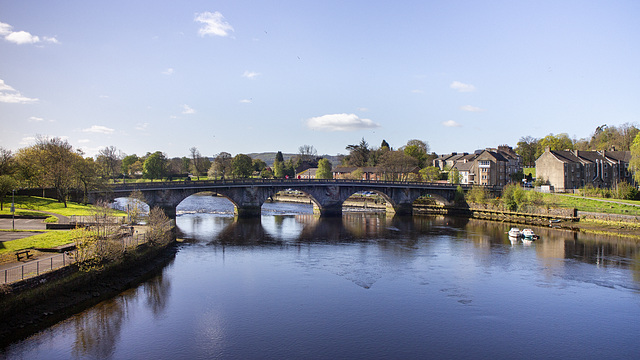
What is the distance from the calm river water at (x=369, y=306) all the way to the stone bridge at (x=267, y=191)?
21.0 m

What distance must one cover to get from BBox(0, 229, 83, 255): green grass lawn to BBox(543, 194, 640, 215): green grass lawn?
7764 cm

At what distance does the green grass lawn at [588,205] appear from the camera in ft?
239

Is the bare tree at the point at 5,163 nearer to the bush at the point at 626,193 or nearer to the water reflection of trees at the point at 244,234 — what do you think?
the water reflection of trees at the point at 244,234

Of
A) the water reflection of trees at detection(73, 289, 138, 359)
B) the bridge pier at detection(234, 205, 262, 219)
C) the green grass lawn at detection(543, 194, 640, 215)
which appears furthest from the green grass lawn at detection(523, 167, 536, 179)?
the water reflection of trees at detection(73, 289, 138, 359)

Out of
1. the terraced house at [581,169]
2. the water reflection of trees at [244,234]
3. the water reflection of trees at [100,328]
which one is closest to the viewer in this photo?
the water reflection of trees at [100,328]

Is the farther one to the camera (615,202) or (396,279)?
(615,202)

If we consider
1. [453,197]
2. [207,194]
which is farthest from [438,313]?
[207,194]

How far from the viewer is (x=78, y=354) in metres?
25.4

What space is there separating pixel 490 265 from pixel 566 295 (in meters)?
11.4

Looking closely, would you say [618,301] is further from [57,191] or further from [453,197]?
[57,191]

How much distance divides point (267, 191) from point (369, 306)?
56.9 m

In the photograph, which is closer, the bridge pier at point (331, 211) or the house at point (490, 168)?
the bridge pier at point (331, 211)

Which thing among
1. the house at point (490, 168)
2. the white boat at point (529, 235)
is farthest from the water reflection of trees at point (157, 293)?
the house at point (490, 168)

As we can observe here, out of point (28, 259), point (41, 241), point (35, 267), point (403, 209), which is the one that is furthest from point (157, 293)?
point (403, 209)
